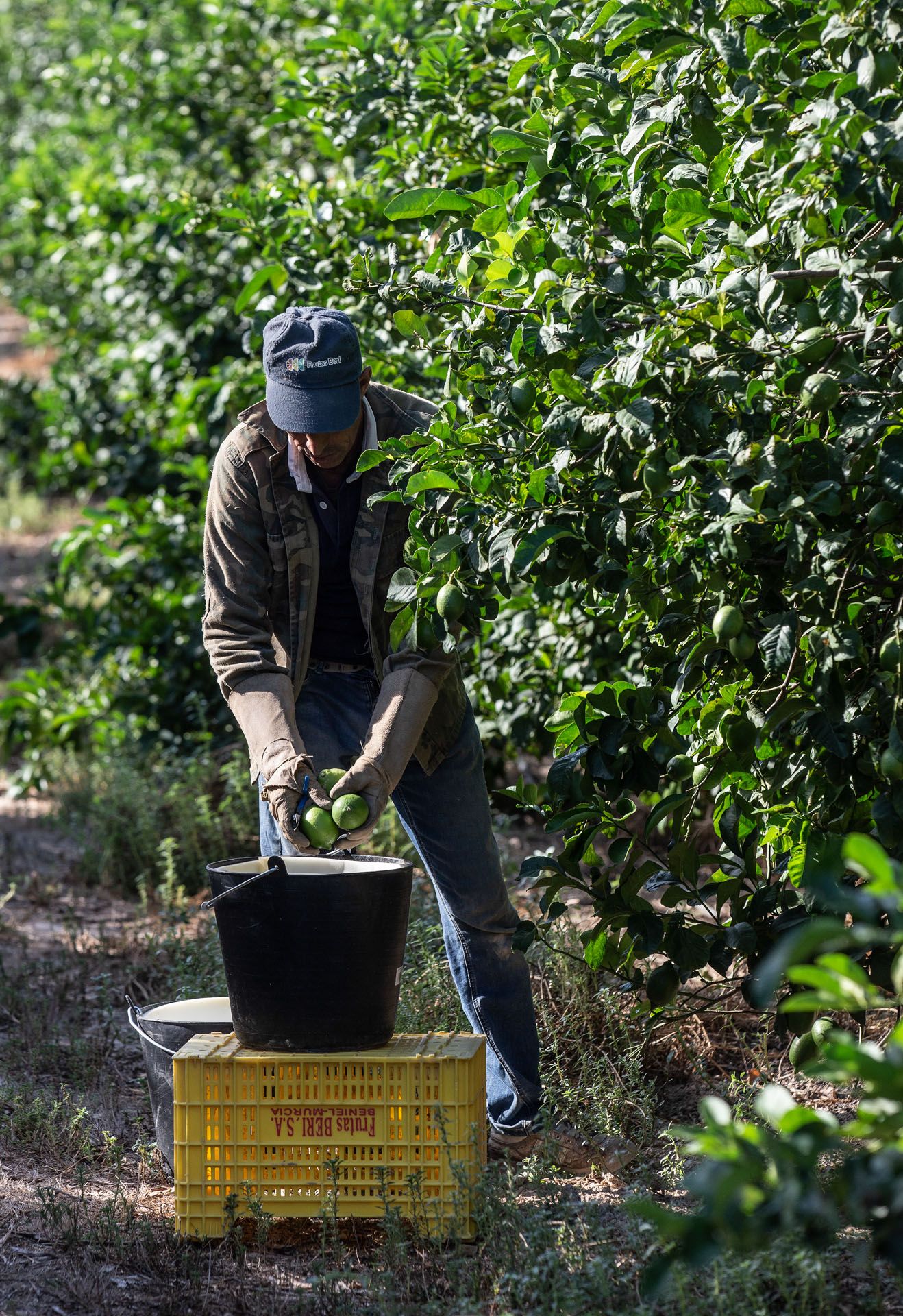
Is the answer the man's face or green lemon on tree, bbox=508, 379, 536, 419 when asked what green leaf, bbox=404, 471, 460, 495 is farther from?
the man's face

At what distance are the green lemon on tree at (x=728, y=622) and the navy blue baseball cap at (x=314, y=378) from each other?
3.26ft

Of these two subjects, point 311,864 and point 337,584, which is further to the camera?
point 337,584

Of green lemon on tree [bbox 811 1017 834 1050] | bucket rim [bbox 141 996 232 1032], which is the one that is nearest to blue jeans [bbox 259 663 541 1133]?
bucket rim [bbox 141 996 232 1032]

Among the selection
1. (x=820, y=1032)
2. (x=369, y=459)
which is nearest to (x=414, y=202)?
(x=369, y=459)

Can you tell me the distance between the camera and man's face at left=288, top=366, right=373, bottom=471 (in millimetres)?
3113

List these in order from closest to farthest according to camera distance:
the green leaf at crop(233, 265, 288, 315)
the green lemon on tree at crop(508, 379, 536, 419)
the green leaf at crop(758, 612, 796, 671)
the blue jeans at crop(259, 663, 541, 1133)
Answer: the green leaf at crop(758, 612, 796, 671) → the green lemon on tree at crop(508, 379, 536, 419) → the blue jeans at crop(259, 663, 541, 1133) → the green leaf at crop(233, 265, 288, 315)

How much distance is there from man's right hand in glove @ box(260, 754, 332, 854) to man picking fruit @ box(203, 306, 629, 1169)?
0.09m

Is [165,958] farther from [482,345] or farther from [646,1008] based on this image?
[482,345]

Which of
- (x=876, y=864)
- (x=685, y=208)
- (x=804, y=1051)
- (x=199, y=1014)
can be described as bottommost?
(x=199, y=1014)

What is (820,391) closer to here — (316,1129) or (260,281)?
(316,1129)

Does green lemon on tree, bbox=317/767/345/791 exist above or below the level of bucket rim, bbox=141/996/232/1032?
above

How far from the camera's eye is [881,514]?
2.29 m

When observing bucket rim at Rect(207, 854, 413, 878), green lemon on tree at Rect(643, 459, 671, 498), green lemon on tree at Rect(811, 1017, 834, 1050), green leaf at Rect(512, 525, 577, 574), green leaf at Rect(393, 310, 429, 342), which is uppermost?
green leaf at Rect(393, 310, 429, 342)

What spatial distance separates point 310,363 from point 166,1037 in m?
1.51
